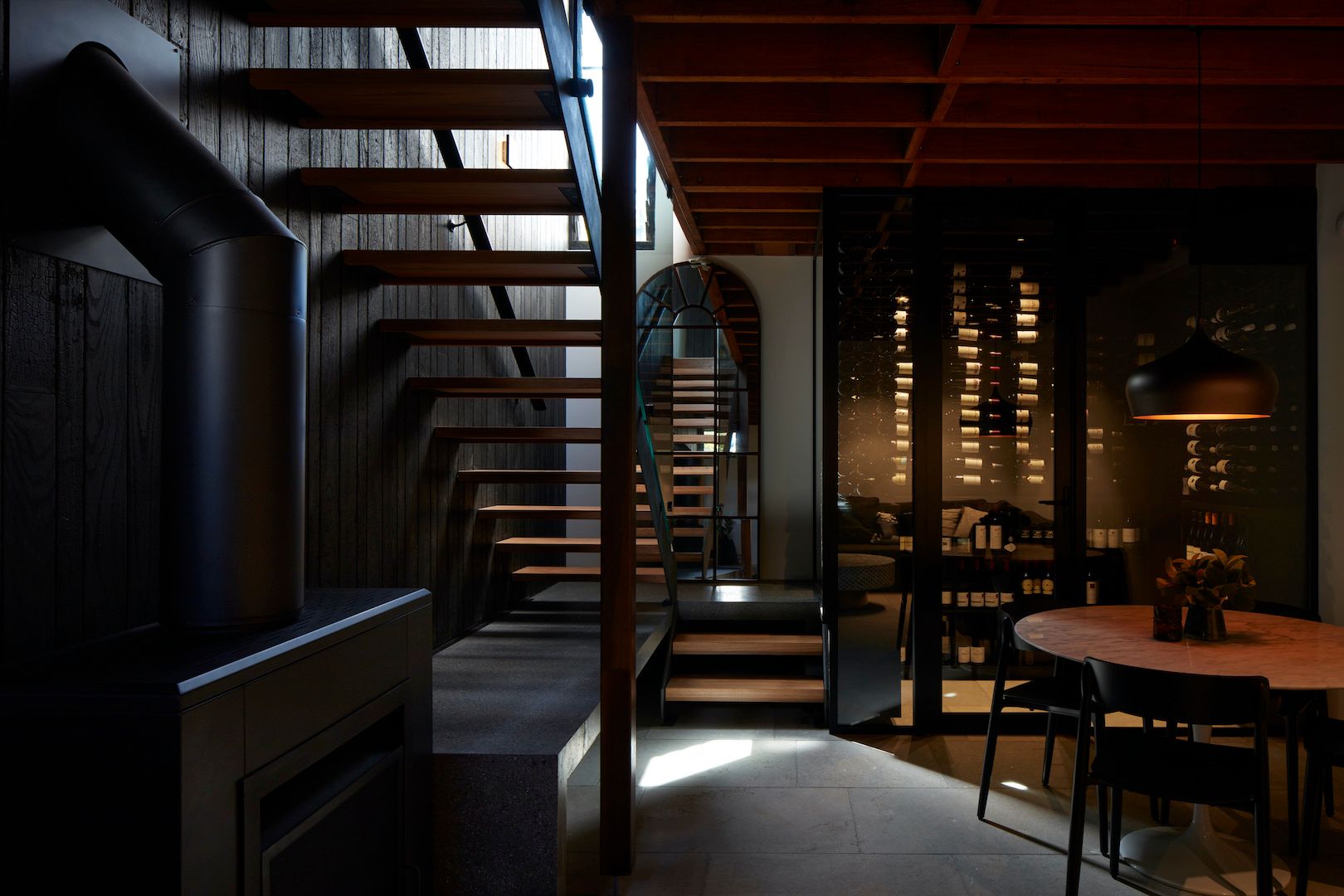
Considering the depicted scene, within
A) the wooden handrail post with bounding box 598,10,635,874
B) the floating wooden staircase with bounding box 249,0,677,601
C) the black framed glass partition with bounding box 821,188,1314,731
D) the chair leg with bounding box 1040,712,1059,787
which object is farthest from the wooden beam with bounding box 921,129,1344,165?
the chair leg with bounding box 1040,712,1059,787

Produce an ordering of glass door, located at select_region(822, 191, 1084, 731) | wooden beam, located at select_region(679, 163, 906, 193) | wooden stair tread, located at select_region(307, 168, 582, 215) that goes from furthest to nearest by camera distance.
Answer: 1. glass door, located at select_region(822, 191, 1084, 731)
2. wooden beam, located at select_region(679, 163, 906, 193)
3. wooden stair tread, located at select_region(307, 168, 582, 215)

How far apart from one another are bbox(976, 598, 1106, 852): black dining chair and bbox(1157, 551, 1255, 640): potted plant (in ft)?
1.67

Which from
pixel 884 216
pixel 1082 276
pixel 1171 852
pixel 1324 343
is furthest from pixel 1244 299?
pixel 1171 852

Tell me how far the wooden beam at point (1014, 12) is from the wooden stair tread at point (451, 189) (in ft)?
2.12

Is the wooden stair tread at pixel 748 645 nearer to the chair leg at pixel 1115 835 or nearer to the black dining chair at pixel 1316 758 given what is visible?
the chair leg at pixel 1115 835

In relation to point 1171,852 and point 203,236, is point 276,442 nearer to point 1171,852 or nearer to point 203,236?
point 203,236

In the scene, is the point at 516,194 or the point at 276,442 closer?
the point at 276,442

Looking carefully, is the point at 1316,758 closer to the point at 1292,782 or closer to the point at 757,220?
the point at 1292,782

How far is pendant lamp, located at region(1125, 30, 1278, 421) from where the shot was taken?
2828 mm

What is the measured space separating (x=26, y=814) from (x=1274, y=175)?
18.1 feet

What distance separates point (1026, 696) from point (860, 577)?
4.07 ft

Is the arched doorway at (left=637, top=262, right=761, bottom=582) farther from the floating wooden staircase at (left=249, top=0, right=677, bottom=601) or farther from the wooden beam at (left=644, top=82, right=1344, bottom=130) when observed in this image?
the wooden beam at (left=644, top=82, right=1344, bottom=130)

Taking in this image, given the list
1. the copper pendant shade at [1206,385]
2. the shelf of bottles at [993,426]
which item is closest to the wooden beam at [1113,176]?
the shelf of bottles at [993,426]

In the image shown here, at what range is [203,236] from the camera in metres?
1.68
